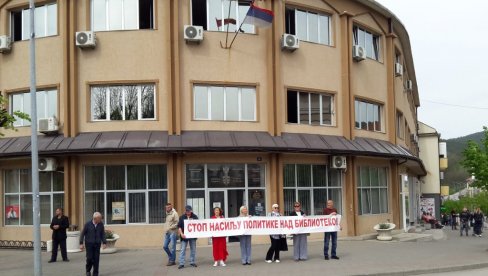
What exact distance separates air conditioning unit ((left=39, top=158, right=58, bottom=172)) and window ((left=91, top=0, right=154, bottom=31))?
5.56 meters

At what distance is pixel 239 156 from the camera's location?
25062mm

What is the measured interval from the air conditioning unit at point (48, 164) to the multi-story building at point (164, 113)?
0.06 m

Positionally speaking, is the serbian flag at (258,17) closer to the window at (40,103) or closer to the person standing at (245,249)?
the window at (40,103)

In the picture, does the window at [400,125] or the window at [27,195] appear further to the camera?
the window at [400,125]

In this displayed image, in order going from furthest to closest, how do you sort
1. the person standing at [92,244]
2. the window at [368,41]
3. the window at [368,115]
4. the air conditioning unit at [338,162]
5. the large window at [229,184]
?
1. the window at [368,41]
2. the window at [368,115]
3. the air conditioning unit at [338,162]
4. the large window at [229,184]
5. the person standing at [92,244]

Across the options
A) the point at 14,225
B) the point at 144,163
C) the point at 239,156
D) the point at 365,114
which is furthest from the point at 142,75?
the point at 365,114

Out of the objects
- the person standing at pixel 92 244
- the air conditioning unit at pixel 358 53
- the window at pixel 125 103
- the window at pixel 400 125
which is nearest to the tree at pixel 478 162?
the air conditioning unit at pixel 358 53

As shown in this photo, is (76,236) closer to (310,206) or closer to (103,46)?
(103,46)

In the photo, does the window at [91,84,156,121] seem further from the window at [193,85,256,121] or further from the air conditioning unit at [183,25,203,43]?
the air conditioning unit at [183,25,203,43]

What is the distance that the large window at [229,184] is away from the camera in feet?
81.4

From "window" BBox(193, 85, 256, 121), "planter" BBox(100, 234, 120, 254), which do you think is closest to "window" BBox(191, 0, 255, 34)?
"window" BBox(193, 85, 256, 121)

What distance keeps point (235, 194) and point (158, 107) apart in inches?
183

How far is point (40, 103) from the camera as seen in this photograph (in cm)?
2578

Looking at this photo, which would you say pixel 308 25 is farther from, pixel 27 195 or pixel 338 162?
pixel 27 195
